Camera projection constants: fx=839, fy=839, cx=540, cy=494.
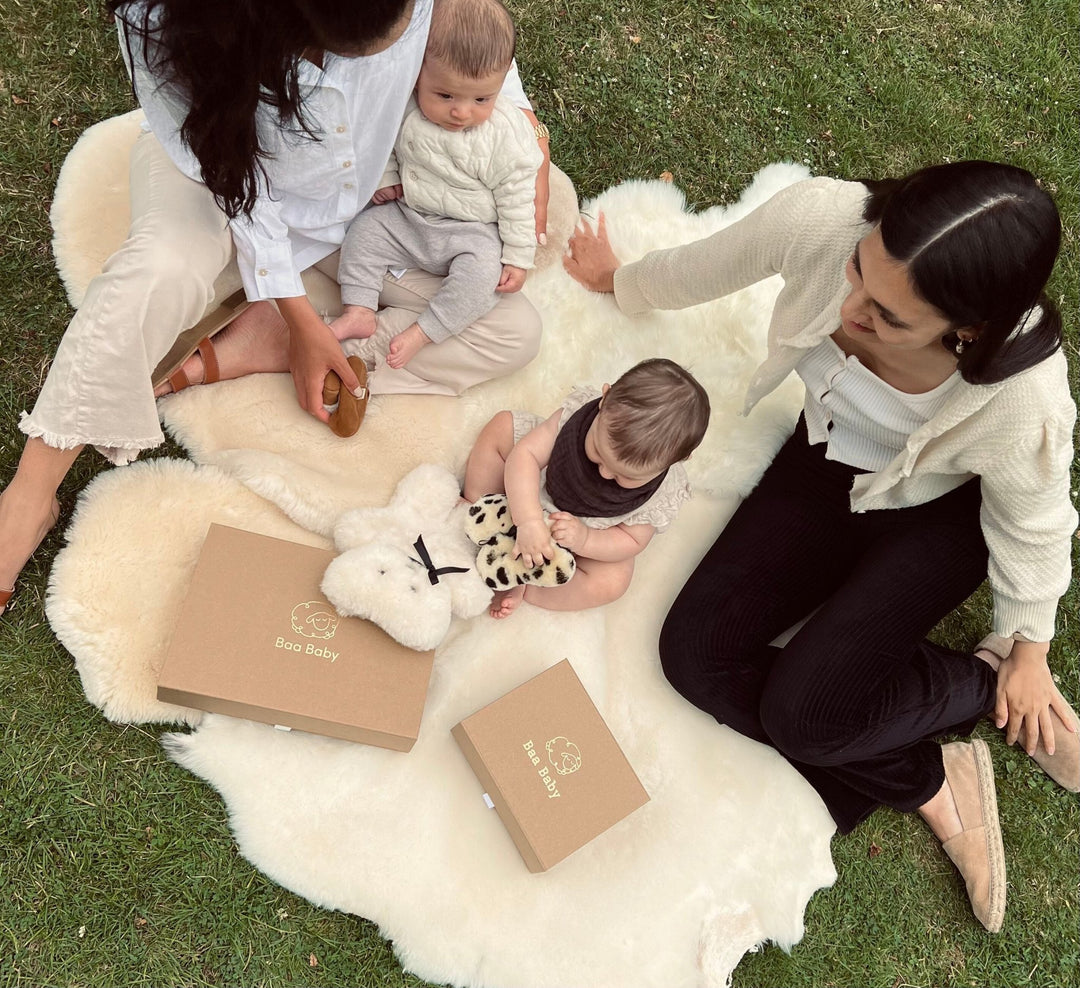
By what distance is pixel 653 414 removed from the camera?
5.05ft

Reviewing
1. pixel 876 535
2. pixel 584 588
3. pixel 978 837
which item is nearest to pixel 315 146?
pixel 584 588

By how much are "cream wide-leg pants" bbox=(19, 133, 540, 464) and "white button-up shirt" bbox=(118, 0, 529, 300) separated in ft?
0.26

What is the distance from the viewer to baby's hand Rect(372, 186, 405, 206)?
1.80 metres

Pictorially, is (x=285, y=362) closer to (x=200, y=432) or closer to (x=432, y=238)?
(x=200, y=432)

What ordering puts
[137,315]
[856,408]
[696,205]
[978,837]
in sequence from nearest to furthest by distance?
1. [137,315]
2. [856,408]
3. [978,837]
4. [696,205]

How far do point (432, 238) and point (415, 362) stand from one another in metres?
0.27

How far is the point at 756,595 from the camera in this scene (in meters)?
1.87

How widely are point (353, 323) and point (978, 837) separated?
1840mm

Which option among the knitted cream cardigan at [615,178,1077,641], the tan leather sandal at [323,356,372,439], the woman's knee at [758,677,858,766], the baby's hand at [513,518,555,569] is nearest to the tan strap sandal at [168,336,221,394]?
the tan leather sandal at [323,356,372,439]

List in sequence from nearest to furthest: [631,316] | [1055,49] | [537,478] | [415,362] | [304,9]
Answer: [304,9]
[537,478]
[415,362]
[631,316]
[1055,49]

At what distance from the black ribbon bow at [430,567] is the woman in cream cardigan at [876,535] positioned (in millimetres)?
500

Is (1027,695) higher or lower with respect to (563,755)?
higher

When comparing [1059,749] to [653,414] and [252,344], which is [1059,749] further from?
[252,344]

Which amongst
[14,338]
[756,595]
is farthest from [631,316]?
[14,338]
